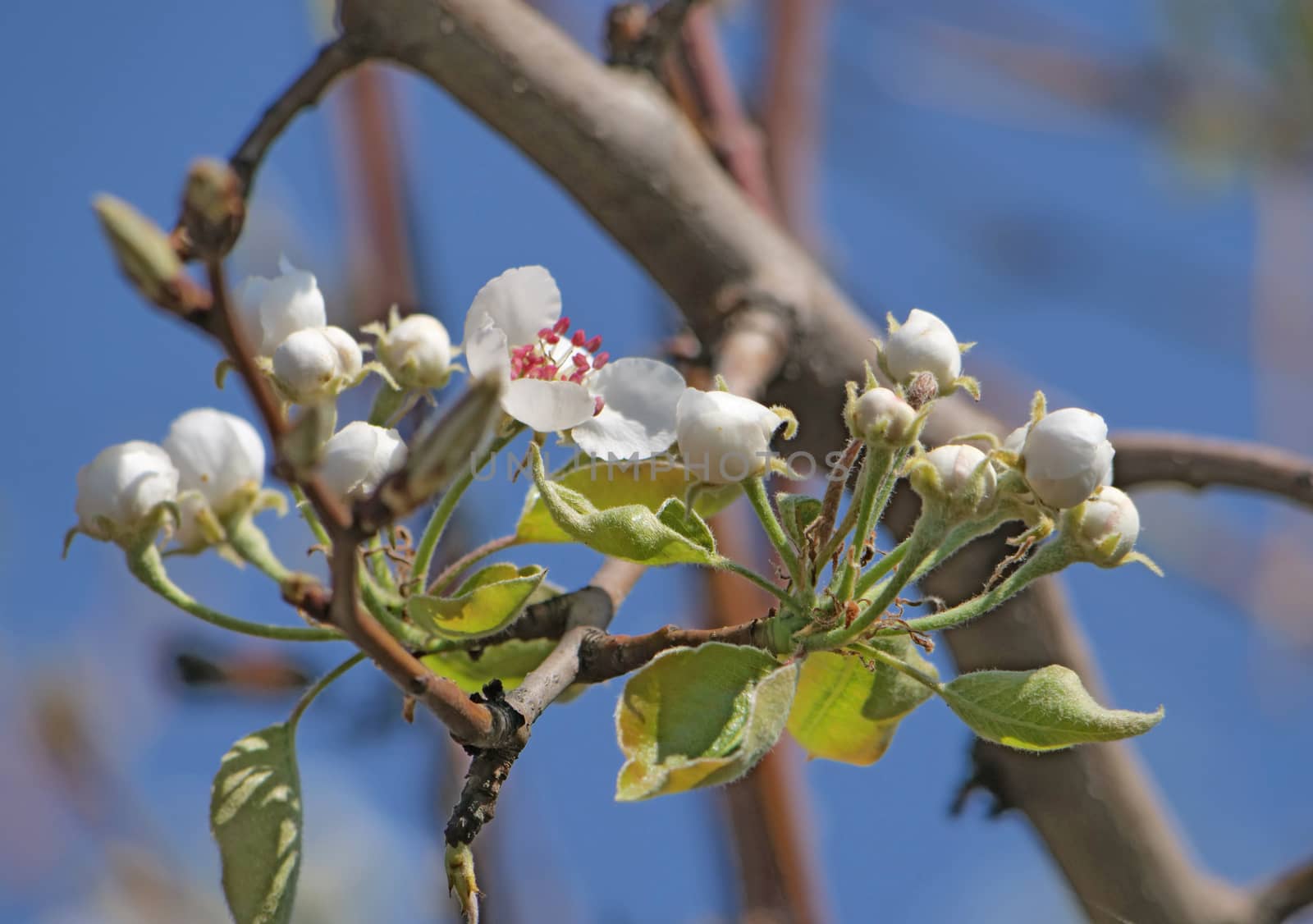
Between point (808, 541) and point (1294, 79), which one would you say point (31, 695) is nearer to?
point (808, 541)

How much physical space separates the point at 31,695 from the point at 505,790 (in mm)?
1625

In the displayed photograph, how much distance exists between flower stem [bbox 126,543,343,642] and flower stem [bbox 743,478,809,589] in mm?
273

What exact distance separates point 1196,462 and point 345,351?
2.81 feet

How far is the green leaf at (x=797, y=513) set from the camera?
83 cm

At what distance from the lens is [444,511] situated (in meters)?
0.86

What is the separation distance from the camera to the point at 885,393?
75 cm

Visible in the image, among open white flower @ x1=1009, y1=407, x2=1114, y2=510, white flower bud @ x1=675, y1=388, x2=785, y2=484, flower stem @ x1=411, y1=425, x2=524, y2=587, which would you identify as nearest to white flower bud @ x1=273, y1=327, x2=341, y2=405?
flower stem @ x1=411, y1=425, x2=524, y2=587

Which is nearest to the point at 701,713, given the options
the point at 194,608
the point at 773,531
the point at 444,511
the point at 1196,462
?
the point at 773,531

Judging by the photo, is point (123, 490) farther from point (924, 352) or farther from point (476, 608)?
point (924, 352)

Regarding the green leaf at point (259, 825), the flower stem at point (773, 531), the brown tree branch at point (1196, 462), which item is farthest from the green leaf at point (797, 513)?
the brown tree branch at point (1196, 462)

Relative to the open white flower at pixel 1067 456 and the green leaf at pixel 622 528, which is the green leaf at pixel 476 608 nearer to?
the green leaf at pixel 622 528

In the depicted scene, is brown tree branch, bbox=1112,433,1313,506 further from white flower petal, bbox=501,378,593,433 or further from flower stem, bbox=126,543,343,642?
flower stem, bbox=126,543,343,642

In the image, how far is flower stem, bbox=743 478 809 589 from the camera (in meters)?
0.80

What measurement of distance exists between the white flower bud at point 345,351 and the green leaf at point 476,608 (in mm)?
158
